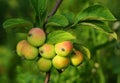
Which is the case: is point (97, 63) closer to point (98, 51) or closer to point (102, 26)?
point (98, 51)

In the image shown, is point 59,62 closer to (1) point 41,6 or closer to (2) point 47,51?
(2) point 47,51

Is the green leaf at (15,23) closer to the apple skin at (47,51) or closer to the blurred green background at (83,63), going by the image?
the apple skin at (47,51)

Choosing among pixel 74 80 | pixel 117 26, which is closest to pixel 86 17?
pixel 74 80

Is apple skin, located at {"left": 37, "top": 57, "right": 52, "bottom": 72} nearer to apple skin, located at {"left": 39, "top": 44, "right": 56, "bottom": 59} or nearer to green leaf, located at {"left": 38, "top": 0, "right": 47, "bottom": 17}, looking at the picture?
apple skin, located at {"left": 39, "top": 44, "right": 56, "bottom": 59}

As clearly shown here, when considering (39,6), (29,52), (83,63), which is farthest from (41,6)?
(83,63)

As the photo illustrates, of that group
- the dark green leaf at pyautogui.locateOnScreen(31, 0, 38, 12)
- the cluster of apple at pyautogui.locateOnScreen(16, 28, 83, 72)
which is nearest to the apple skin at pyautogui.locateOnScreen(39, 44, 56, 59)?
the cluster of apple at pyautogui.locateOnScreen(16, 28, 83, 72)

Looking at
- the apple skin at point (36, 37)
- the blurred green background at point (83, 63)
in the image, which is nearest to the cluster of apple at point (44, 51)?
the apple skin at point (36, 37)
